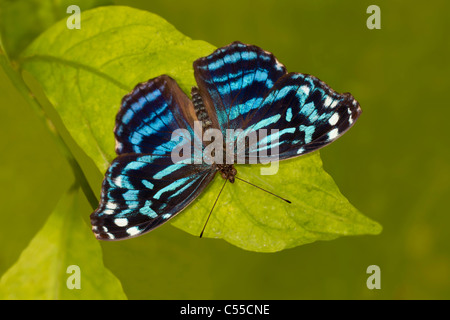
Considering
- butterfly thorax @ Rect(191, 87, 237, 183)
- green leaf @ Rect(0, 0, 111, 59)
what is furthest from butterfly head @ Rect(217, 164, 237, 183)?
green leaf @ Rect(0, 0, 111, 59)

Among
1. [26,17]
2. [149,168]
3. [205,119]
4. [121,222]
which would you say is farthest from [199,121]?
[26,17]

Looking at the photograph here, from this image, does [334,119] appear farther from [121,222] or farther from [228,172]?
[121,222]

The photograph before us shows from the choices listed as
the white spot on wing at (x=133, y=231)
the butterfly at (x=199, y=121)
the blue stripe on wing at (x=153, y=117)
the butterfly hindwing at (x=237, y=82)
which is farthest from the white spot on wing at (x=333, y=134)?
the white spot on wing at (x=133, y=231)

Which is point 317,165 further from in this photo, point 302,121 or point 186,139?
point 186,139

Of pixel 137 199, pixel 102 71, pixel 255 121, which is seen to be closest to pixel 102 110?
pixel 102 71

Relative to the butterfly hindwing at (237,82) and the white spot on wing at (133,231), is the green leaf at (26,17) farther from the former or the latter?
the white spot on wing at (133,231)

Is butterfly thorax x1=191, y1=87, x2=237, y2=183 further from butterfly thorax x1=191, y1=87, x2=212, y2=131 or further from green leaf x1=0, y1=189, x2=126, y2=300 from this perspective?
green leaf x1=0, y1=189, x2=126, y2=300
